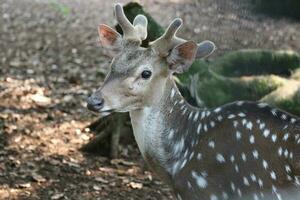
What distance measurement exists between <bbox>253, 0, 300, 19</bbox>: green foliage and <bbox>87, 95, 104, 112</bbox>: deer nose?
218 inches

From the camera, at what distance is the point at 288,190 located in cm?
378

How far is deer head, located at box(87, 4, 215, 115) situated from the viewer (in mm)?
4043

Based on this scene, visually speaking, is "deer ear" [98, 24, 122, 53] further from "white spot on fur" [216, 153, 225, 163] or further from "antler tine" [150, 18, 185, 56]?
"white spot on fur" [216, 153, 225, 163]

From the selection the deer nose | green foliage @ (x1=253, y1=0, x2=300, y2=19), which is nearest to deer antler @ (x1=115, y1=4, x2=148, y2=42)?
the deer nose

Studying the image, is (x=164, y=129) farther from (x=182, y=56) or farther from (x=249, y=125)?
(x=249, y=125)

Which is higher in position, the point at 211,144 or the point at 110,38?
the point at 110,38

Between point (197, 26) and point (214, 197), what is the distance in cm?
634

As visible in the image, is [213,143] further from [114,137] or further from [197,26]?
[197,26]

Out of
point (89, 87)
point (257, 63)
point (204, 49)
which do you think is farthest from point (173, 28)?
point (89, 87)

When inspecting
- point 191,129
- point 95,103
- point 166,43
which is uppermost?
point 166,43

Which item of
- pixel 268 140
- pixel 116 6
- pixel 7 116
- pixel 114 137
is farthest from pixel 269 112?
pixel 7 116

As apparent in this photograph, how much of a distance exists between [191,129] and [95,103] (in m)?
0.68

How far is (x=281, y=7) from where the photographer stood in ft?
32.6

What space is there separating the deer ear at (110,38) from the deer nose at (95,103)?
0.55 meters
